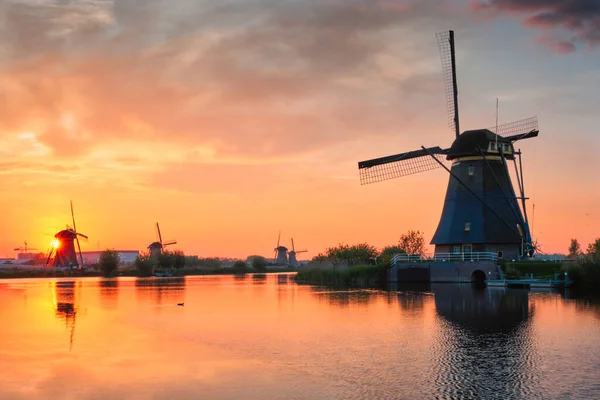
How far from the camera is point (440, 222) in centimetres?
6719

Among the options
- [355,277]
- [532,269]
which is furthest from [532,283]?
[355,277]

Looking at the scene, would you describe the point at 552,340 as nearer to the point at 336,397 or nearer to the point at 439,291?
the point at 336,397

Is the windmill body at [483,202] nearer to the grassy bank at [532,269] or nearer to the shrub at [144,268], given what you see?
the grassy bank at [532,269]

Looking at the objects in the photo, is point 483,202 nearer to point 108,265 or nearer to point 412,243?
point 412,243

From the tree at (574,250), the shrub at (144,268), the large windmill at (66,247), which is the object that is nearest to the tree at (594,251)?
the tree at (574,250)

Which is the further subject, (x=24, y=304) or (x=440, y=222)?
(x=440, y=222)

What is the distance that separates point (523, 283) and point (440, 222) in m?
A: 11.9

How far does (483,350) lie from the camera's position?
24.3 m

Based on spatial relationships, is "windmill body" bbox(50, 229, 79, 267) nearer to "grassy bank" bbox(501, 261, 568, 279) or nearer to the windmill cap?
the windmill cap

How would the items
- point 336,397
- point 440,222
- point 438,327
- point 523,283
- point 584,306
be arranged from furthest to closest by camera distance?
point 440,222 < point 523,283 < point 584,306 < point 438,327 < point 336,397

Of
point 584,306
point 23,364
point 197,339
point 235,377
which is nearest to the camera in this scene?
point 235,377

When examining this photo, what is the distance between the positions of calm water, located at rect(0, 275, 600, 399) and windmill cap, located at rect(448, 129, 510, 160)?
2300cm

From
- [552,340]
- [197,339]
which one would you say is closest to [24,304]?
[197,339]

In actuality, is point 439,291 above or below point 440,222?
below
